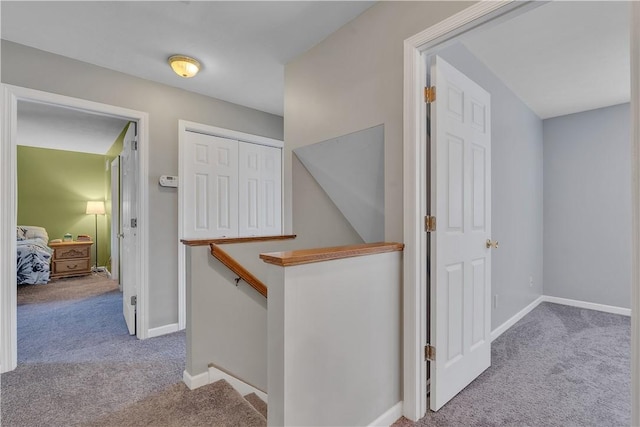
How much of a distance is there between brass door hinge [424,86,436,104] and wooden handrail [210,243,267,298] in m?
1.41

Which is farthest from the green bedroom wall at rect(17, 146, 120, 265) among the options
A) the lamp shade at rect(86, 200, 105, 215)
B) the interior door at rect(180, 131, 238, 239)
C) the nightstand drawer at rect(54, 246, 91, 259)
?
the interior door at rect(180, 131, 238, 239)

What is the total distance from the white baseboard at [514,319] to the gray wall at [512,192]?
4cm

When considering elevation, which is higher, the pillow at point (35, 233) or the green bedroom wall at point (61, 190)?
the green bedroom wall at point (61, 190)

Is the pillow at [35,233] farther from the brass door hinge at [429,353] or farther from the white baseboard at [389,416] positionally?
the brass door hinge at [429,353]

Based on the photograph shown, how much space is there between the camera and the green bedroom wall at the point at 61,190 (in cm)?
543

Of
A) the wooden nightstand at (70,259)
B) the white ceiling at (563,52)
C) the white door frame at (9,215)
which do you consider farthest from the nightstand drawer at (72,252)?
the white ceiling at (563,52)

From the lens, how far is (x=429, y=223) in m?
1.63

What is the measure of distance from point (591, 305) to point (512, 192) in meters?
1.83

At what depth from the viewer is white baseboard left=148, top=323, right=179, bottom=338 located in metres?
2.76

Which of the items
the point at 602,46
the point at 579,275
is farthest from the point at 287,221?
the point at 579,275

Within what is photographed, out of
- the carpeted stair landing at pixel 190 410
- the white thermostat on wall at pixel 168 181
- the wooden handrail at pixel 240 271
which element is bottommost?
the carpeted stair landing at pixel 190 410

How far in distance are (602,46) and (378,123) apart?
1926mm

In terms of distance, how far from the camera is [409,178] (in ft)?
5.20

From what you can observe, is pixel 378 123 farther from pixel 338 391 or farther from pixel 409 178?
pixel 338 391
